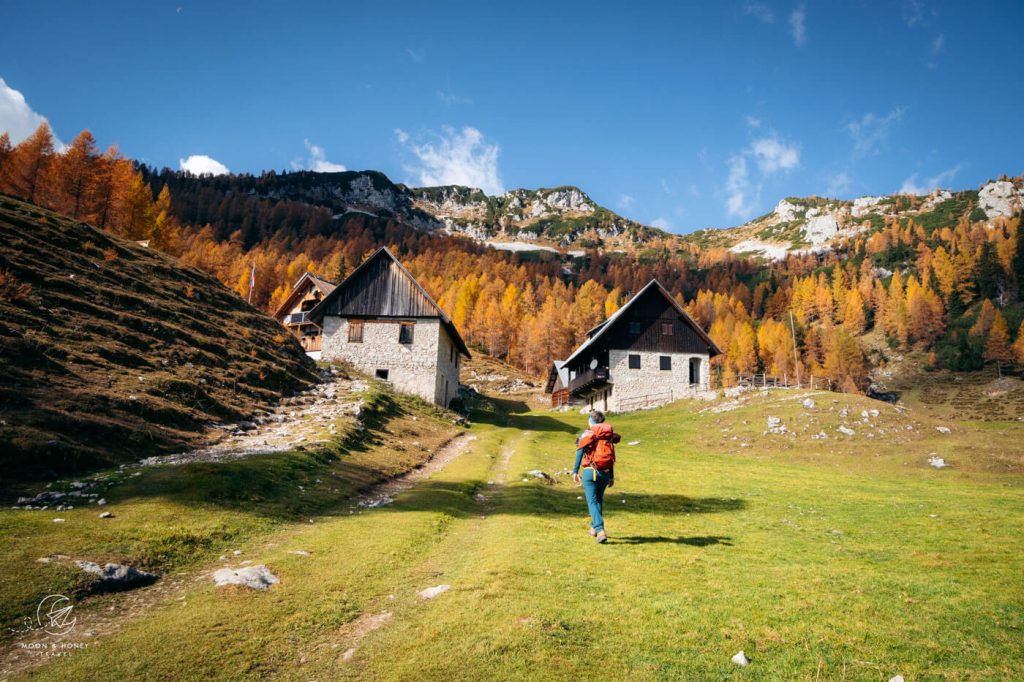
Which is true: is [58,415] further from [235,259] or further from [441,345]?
[235,259]

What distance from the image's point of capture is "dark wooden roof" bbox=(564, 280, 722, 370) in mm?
53219

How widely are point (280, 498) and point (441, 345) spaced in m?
30.6

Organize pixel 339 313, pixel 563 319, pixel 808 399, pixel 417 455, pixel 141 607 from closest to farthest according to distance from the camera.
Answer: pixel 141 607 → pixel 417 455 → pixel 808 399 → pixel 339 313 → pixel 563 319

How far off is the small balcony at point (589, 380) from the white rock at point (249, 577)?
151 feet

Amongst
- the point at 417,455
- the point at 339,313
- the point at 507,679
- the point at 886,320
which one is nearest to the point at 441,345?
the point at 339,313

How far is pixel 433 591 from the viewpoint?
7.99 metres

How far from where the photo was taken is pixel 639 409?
50.9 metres

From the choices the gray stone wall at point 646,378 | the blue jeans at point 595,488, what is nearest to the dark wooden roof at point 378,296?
the gray stone wall at point 646,378

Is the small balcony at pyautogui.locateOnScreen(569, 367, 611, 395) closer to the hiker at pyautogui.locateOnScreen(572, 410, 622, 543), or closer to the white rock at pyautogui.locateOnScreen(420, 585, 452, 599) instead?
the hiker at pyautogui.locateOnScreen(572, 410, 622, 543)

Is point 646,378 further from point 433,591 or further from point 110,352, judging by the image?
point 433,591

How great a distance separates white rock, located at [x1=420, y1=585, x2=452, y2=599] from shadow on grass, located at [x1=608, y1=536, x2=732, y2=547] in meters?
4.31

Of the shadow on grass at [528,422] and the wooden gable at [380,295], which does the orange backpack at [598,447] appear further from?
the wooden gable at [380,295]

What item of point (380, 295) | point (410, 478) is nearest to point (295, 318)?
point (380, 295)

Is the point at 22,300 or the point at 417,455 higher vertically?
the point at 22,300
